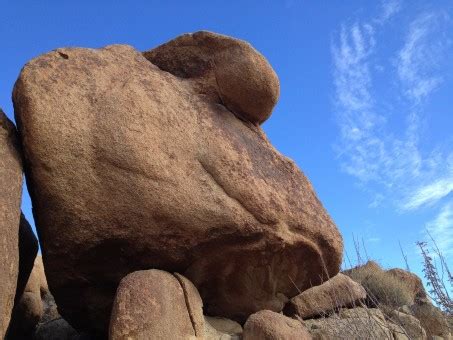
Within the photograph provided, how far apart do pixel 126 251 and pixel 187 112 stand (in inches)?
48.1

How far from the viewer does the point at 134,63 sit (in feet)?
14.8

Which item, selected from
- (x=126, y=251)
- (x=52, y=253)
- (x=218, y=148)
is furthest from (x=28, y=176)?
(x=218, y=148)

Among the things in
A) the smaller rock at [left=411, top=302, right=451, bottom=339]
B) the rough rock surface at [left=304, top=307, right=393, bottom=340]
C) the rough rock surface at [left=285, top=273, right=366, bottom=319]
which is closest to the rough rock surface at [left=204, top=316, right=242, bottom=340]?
the rough rock surface at [left=304, top=307, right=393, bottom=340]

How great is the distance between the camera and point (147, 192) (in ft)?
12.3

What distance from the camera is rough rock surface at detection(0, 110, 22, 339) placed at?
10.6ft

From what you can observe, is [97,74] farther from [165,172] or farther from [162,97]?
[165,172]

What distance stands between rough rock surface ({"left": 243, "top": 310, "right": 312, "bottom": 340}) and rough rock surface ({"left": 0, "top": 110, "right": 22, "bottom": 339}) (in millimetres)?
1655

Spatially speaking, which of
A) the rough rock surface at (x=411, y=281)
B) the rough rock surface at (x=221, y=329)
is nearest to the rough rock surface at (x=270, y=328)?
the rough rock surface at (x=221, y=329)

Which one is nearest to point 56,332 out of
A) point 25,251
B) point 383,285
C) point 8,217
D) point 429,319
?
point 25,251

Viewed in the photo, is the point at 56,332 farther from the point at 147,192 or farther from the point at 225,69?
the point at 225,69

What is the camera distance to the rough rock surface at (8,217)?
127 inches

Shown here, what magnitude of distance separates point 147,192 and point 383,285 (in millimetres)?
6029

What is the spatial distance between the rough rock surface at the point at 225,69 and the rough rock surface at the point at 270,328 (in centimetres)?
192

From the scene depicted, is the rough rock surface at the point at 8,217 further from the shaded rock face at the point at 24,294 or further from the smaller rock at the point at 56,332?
→ the smaller rock at the point at 56,332
